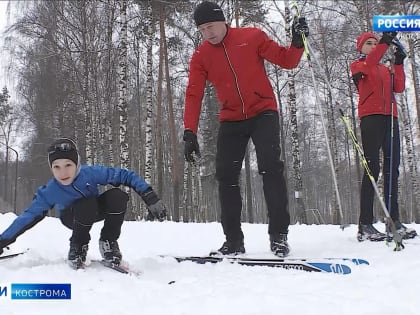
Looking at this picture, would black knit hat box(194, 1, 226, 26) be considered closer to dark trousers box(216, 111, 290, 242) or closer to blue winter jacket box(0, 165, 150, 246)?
dark trousers box(216, 111, 290, 242)

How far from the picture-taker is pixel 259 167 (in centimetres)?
350

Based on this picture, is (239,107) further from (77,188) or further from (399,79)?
(399,79)

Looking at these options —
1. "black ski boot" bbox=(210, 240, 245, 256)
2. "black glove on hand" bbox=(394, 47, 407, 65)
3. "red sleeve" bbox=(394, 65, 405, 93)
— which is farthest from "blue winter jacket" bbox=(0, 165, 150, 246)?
"red sleeve" bbox=(394, 65, 405, 93)

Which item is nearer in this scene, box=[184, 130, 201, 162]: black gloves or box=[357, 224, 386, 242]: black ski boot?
box=[184, 130, 201, 162]: black gloves

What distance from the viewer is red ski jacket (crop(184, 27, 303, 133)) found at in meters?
3.52

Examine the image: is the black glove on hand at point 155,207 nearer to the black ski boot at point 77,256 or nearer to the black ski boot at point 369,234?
the black ski boot at point 77,256

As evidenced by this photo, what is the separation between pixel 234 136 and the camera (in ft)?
12.2

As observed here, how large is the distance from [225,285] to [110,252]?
1.15 metres

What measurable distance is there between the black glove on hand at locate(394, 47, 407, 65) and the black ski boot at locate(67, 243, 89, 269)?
3302 millimetres

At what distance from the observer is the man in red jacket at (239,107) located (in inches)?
136

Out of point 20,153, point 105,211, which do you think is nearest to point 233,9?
point 105,211

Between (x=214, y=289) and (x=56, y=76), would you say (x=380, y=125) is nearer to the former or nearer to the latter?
(x=214, y=289)

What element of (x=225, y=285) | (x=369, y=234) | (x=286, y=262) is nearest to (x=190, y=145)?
(x=286, y=262)

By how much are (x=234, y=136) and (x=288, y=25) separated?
11.6 meters
